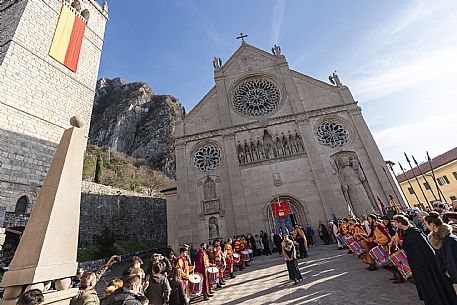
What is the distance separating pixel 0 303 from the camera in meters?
2.22

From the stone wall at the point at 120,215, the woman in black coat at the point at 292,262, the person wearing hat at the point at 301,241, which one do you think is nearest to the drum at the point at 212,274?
the woman in black coat at the point at 292,262

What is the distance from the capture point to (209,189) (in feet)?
56.1

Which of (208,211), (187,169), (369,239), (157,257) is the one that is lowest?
(369,239)

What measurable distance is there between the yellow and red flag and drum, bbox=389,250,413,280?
19800 millimetres

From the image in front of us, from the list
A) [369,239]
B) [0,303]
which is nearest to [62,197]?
[0,303]

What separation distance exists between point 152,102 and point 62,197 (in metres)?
53.3

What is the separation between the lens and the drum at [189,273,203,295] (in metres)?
6.08

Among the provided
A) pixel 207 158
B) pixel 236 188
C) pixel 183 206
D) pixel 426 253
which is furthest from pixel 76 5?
pixel 426 253

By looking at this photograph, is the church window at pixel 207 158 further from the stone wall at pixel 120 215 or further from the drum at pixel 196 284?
the drum at pixel 196 284

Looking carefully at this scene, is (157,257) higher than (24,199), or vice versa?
(24,199)

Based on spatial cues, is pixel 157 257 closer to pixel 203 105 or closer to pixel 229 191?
pixel 229 191

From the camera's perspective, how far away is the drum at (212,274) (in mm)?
6992

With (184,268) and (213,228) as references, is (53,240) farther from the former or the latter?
(213,228)

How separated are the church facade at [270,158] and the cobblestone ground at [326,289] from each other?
744 cm
